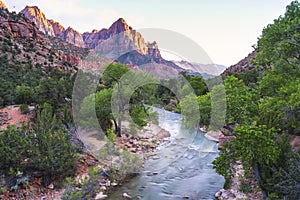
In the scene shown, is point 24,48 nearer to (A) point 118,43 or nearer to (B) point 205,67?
(A) point 118,43

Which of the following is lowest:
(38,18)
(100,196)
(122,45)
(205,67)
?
(100,196)

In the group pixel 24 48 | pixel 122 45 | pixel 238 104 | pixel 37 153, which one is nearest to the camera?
pixel 238 104

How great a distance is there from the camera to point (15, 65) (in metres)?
30.3

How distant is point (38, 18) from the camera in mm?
130875

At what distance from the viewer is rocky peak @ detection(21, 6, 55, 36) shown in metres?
123

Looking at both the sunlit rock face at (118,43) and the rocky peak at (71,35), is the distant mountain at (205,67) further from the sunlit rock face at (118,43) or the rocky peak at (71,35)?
the rocky peak at (71,35)

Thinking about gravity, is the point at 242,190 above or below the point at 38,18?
below

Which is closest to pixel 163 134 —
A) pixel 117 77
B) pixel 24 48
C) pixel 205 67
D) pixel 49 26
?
pixel 117 77

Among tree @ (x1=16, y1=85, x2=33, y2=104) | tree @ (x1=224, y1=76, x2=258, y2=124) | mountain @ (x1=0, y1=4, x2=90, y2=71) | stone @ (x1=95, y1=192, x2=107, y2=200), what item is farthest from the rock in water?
mountain @ (x1=0, y1=4, x2=90, y2=71)

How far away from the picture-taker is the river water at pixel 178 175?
35.2ft

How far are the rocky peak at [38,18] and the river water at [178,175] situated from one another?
12191cm

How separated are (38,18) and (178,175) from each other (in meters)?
140

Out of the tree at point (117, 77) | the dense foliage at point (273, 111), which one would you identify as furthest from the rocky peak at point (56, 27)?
the dense foliage at point (273, 111)

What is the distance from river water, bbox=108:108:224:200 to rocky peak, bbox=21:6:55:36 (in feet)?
400
